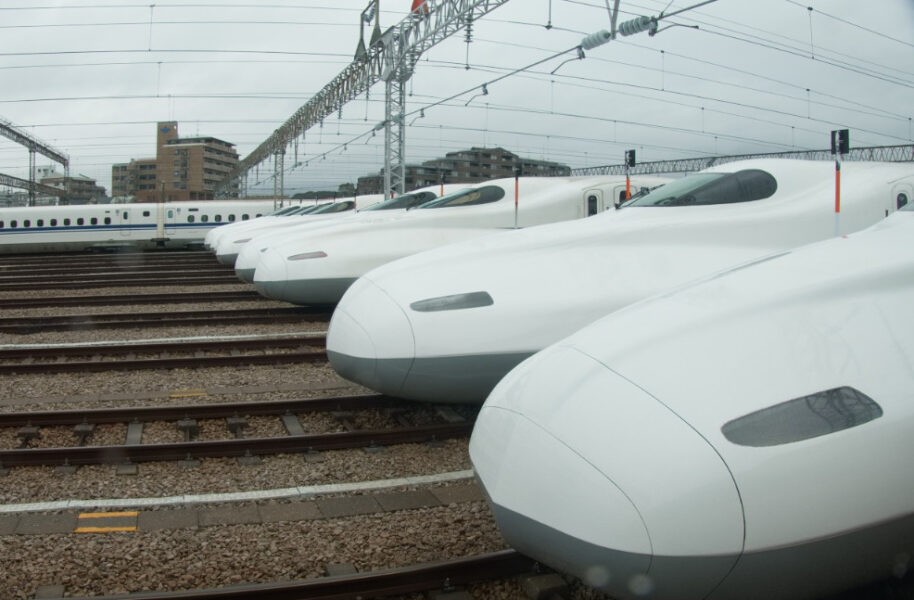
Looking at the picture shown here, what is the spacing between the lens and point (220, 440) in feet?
18.0

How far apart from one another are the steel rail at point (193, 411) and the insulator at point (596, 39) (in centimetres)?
761

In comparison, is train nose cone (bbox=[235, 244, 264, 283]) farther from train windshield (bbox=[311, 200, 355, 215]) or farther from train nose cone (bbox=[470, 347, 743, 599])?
train nose cone (bbox=[470, 347, 743, 599])

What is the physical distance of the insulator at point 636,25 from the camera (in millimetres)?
10866

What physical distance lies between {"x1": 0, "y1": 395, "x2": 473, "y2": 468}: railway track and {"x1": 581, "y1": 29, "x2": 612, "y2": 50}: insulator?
25.0 ft

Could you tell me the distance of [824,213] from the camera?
603 centimetres

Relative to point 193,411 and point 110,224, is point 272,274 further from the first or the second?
point 110,224

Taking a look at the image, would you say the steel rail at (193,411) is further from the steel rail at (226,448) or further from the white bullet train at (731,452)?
the white bullet train at (731,452)

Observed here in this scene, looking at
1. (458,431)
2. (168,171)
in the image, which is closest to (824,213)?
(458,431)

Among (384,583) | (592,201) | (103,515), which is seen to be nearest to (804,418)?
(384,583)

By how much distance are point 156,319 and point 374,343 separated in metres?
7.59

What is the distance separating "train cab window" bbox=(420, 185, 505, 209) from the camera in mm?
9922

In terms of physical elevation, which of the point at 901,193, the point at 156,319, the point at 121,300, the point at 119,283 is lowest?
the point at 156,319

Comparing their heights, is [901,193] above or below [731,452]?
above

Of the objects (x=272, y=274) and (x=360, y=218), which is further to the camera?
(x=360, y=218)
